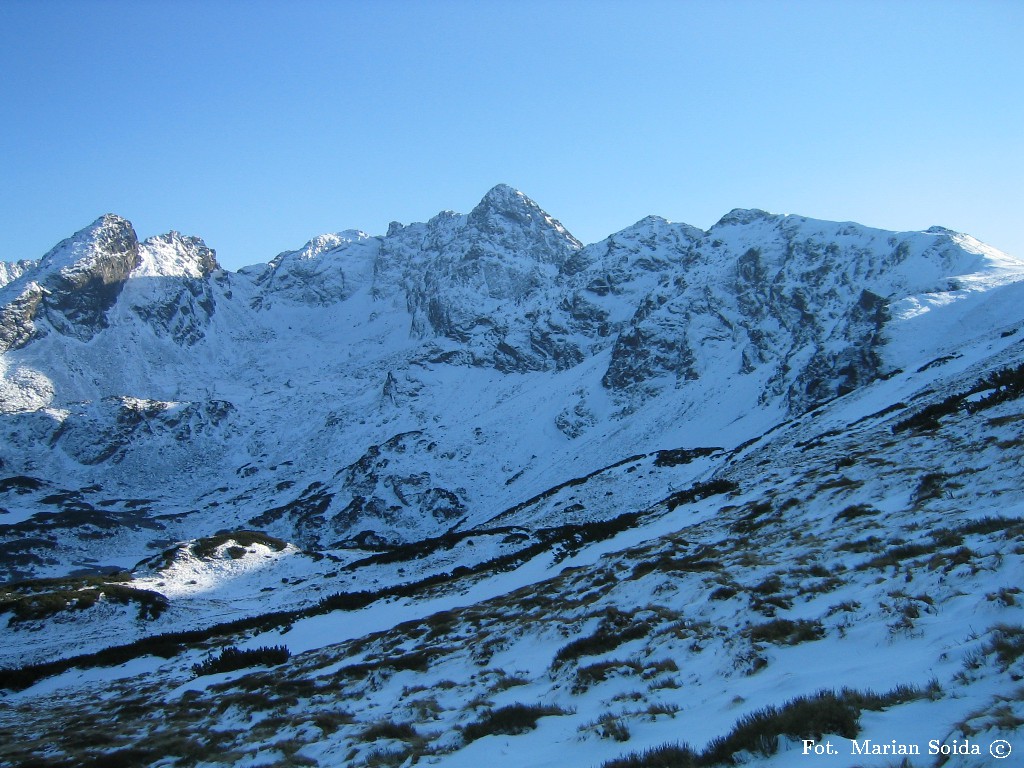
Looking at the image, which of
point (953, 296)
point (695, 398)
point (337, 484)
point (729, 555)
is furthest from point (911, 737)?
point (337, 484)

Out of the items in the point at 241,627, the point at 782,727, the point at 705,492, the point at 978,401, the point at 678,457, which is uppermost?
the point at 782,727

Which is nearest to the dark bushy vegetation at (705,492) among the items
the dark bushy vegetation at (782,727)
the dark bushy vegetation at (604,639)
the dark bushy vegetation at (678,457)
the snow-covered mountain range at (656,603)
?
the snow-covered mountain range at (656,603)

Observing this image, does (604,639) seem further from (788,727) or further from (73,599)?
(73,599)

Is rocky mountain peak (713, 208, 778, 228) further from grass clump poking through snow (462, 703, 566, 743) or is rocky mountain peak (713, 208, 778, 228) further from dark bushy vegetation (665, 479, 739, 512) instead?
grass clump poking through snow (462, 703, 566, 743)

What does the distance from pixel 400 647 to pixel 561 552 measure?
12.5 meters

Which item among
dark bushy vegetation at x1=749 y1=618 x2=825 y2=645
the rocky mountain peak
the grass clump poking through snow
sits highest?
the rocky mountain peak

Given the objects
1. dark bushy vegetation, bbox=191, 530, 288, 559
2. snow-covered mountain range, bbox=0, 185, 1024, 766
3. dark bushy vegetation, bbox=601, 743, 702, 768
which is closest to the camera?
dark bushy vegetation, bbox=601, 743, 702, 768

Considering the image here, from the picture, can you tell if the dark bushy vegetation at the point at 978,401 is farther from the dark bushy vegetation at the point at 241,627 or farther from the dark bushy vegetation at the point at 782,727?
the dark bushy vegetation at the point at 782,727

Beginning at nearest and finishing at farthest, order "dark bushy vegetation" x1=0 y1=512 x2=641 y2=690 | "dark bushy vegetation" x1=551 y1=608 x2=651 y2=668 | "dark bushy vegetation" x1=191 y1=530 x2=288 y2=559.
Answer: "dark bushy vegetation" x1=551 y1=608 x2=651 y2=668
"dark bushy vegetation" x1=0 y1=512 x2=641 y2=690
"dark bushy vegetation" x1=191 y1=530 x2=288 y2=559

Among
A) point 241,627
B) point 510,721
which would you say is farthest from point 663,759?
point 241,627

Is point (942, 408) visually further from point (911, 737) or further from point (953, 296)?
point (953, 296)

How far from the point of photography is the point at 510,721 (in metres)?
8.95

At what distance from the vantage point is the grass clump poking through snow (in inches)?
344

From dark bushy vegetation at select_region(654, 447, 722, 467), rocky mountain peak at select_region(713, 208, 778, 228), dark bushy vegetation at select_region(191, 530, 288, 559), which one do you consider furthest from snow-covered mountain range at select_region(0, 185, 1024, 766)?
rocky mountain peak at select_region(713, 208, 778, 228)
